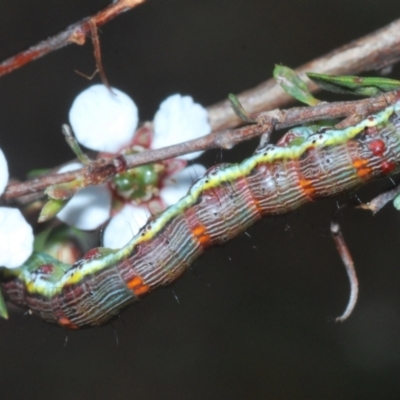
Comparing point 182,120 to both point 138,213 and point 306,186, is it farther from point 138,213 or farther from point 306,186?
point 306,186

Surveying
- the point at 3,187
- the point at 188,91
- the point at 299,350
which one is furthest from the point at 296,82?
the point at 299,350

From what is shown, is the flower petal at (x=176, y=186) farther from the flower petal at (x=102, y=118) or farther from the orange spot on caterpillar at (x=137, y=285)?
the orange spot on caterpillar at (x=137, y=285)

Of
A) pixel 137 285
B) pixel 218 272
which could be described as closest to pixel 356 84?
pixel 137 285

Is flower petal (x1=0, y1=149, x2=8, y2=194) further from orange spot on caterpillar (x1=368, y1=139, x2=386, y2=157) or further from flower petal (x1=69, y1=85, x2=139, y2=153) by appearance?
orange spot on caterpillar (x1=368, y1=139, x2=386, y2=157)

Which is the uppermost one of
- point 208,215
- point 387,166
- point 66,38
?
point 66,38

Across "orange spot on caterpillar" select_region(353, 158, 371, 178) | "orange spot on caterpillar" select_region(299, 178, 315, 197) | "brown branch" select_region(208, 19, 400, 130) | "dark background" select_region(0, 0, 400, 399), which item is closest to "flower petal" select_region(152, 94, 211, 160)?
"brown branch" select_region(208, 19, 400, 130)
